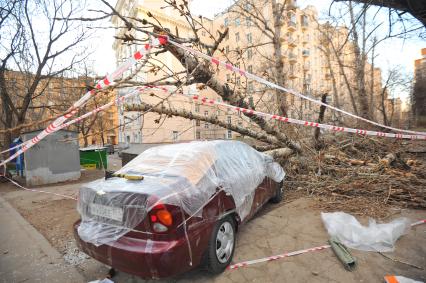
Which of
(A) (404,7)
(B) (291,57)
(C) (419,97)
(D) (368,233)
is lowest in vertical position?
(D) (368,233)

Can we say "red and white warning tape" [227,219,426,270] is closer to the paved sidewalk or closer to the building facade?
the paved sidewalk

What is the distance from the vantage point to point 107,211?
2.56 metres

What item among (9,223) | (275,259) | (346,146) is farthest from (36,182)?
(346,146)

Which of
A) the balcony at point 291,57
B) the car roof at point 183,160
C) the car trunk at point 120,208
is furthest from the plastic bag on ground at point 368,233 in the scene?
the balcony at point 291,57

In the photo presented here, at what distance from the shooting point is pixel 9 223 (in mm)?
A: 5121

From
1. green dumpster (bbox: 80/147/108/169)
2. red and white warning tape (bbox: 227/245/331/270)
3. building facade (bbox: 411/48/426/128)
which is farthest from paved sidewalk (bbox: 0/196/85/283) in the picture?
building facade (bbox: 411/48/426/128)

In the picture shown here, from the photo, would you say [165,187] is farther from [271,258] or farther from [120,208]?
[271,258]

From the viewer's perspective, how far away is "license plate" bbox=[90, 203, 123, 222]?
246cm

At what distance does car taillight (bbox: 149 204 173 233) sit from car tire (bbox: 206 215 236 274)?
2.04 feet

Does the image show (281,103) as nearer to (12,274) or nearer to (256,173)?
(256,173)

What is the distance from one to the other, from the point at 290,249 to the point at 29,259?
143 inches

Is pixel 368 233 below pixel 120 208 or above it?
below

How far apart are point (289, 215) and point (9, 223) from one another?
18.9 ft

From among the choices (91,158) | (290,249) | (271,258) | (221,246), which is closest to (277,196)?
(290,249)
